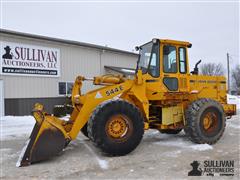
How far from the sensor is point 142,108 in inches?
291

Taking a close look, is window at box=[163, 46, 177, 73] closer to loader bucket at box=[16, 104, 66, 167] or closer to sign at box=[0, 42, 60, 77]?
loader bucket at box=[16, 104, 66, 167]

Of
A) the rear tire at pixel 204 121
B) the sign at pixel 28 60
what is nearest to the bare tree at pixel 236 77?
the sign at pixel 28 60

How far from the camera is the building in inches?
582

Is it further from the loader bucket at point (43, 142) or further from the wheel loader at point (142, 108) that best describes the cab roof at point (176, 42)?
the loader bucket at point (43, 142)

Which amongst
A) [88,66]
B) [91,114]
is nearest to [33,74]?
[88,66]

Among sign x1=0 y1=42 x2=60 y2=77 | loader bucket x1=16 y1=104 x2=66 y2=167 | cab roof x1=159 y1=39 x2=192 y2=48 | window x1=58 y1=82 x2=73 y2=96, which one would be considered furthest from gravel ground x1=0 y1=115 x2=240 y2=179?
window x1=58 y1=82 x2=73 y2=96

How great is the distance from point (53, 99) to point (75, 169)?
38.4 ft

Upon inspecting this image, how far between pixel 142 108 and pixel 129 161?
162 centimetres

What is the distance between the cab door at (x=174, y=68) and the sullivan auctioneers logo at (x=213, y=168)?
2418 millimetres

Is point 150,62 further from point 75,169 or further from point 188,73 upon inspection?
point 75,169

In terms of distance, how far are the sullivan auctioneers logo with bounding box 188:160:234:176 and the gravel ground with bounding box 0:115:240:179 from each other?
0.08 meters

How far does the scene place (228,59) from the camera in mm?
47688

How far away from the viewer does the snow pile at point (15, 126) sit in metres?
10.6

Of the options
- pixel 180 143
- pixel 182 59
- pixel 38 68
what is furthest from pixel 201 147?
pixel 38 68
